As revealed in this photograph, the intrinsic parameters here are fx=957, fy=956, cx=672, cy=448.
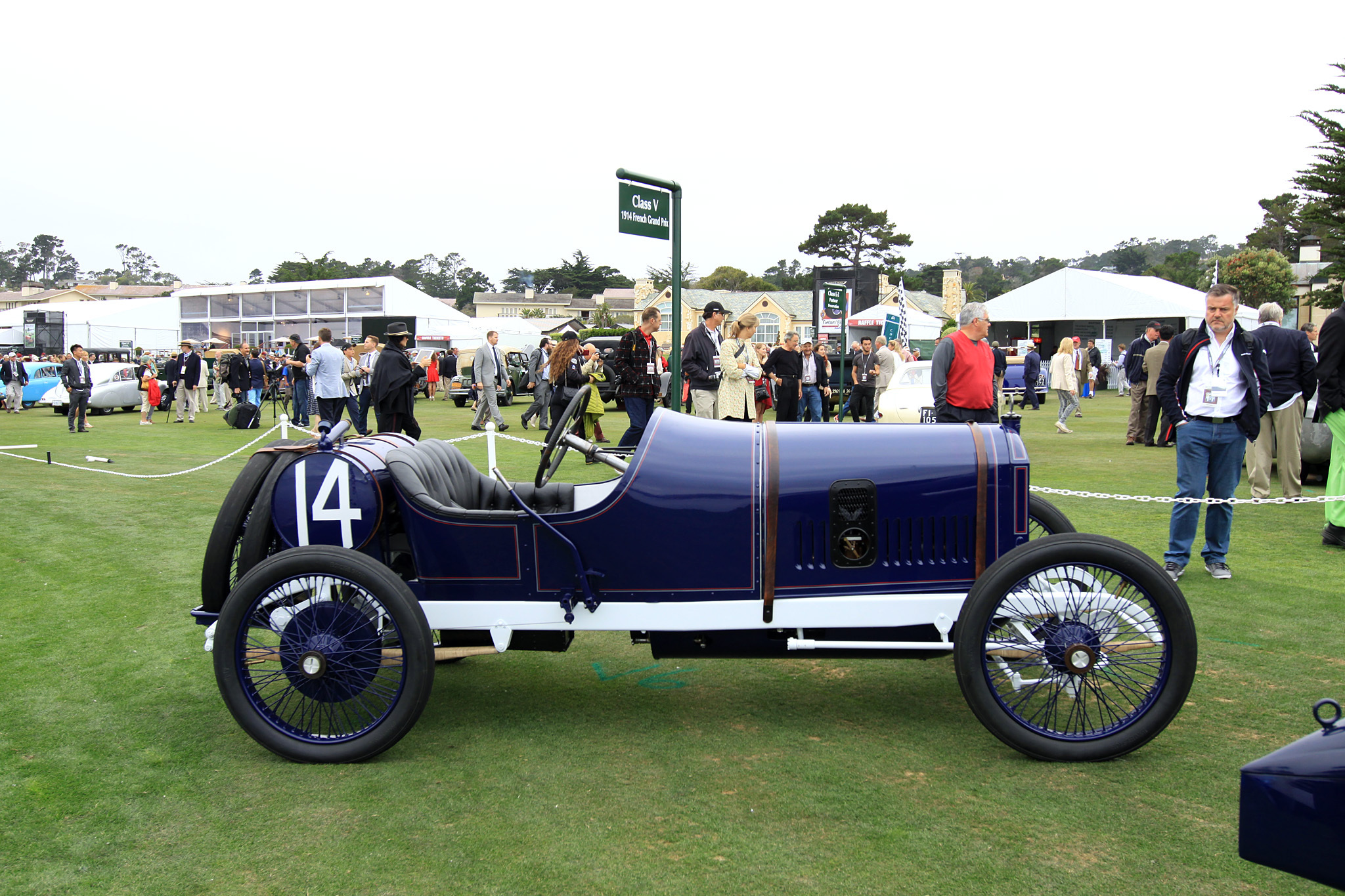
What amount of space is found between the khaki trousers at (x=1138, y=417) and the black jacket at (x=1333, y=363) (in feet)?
25.3

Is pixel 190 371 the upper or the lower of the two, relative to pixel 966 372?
upper

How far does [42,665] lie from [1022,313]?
138 ft

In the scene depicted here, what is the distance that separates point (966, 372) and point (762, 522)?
361 centimetres

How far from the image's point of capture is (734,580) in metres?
3.57

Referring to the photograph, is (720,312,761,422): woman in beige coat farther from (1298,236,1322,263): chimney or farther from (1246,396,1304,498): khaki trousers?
(1298,236,1322,263): chimney

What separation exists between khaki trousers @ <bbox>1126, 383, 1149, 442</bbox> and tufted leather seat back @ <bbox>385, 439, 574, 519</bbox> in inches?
484

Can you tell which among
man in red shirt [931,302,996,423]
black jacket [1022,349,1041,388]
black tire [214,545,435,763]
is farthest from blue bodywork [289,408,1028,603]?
black jacket [1022,349,1041,388]

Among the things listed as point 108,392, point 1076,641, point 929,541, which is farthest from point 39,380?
point 1076,641

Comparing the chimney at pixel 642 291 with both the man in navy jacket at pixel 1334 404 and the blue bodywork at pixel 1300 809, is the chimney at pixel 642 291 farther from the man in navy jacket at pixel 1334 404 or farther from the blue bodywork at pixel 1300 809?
the blue bodywork at pixel 1300 809

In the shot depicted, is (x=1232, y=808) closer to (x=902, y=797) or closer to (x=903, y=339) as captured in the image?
(x=902, y=797)

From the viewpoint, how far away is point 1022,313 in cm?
4172

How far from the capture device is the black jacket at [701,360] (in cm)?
991

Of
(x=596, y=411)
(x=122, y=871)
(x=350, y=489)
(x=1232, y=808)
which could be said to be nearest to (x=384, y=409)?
(x=596, y=411)

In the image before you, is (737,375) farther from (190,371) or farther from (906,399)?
(190,371)
